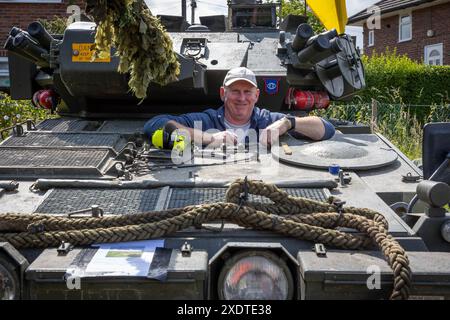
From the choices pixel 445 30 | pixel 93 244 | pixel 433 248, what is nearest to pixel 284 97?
pixel 433 248

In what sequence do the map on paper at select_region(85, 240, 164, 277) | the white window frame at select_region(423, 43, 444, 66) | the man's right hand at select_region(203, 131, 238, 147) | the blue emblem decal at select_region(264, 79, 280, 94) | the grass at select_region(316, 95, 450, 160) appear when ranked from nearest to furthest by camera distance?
the map on paper at select_region(85, 240, 164, 277), the man's right hand at select_region(203, 131, 238, 147), the blue emblem decal at select_region(264, 79, 280, 94), the grass at select_region(316, 95, 450, 160), the white window frame at select_region(423, 43, 444, 66)

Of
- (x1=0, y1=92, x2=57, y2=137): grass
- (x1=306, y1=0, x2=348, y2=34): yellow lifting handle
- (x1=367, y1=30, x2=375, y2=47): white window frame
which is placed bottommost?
(x1=0, y1=92, x2=57, y2=137): grass

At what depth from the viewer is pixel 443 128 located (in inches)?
147

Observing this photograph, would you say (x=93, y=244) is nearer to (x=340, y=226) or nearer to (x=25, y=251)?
(x=25, y=251)

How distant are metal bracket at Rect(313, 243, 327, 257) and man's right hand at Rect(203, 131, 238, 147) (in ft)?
5.19

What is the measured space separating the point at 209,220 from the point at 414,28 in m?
27.6

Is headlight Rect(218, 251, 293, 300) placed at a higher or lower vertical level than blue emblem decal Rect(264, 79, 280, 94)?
lower

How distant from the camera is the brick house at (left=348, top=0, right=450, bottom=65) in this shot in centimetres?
2695

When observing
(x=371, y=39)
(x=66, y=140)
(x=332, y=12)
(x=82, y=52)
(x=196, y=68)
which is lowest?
(x=66, y=140)

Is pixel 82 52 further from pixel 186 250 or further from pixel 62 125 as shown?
pixel 186 250

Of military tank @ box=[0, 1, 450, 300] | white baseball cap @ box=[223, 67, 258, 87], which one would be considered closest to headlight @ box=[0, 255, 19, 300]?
military tank @ box=[0, 1, 450, 300]

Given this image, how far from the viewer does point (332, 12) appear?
369 inches

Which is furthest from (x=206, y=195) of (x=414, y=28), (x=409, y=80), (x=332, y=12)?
(x=414, y=28)

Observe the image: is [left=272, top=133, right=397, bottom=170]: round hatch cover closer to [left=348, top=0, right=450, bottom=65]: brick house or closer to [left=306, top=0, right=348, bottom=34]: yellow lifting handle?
[left=306, top=0, right=348, bottom=34]: yellow lifting handle
